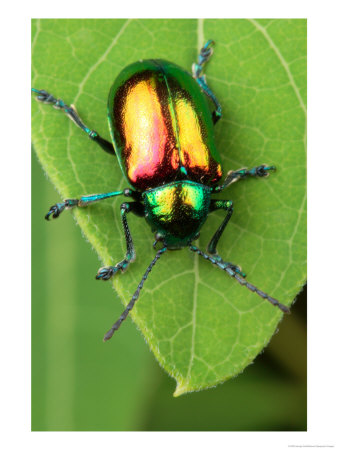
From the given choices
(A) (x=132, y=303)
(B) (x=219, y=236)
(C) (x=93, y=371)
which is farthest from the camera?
(C) (x=93, y=371)

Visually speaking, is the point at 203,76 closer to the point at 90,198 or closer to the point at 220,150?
the point at 220,150

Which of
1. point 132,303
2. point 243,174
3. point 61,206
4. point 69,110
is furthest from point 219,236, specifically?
point 69,110

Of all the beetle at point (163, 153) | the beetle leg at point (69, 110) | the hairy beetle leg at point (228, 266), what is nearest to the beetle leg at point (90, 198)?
the beetle at point (163, 153)

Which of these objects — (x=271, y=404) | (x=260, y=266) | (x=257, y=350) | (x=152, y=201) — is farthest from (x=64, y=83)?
(x=271, y=404)

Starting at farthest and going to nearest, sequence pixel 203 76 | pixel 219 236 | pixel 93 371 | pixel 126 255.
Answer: pixel 93 371 → pixel 203 76 → pixel 219 236 → pixel 126 255

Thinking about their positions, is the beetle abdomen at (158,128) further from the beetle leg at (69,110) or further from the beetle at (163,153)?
the beetle leg at (69,110)

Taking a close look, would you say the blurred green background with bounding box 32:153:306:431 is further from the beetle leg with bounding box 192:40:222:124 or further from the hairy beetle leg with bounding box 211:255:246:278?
the beetle leg with bounding box 192:40:222:124
